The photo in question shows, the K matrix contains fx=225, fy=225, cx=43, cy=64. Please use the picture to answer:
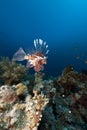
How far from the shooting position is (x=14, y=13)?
1212 centimetres

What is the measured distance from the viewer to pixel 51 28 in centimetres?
1438

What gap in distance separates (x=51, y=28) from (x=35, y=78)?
9.88 m

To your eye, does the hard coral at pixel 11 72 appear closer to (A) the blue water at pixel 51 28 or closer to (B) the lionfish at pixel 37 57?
(B) the lionfish at pixel 37 57

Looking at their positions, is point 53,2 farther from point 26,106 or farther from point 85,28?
point 26,106

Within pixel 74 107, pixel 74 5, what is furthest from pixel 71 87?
pixel 74 5

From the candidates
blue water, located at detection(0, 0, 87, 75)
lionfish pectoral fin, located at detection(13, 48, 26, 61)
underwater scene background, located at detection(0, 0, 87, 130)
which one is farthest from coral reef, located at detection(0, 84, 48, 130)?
blue water, located at detection(0, 0, 87, 75)

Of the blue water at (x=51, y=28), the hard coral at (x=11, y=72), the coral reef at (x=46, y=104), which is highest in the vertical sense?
the blue water at (x=51, y=28)

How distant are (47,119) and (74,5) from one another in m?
12.7

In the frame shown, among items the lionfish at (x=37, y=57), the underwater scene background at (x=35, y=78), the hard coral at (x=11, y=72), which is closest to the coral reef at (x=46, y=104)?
the underwater scene background at (x=35, y=78)

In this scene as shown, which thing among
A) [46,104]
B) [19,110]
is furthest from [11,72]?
[46,104]

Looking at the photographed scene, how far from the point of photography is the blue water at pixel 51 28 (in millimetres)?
11844

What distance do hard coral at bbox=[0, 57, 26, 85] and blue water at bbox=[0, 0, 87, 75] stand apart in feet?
16.7

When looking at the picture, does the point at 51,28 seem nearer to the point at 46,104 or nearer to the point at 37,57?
the point at 37,57

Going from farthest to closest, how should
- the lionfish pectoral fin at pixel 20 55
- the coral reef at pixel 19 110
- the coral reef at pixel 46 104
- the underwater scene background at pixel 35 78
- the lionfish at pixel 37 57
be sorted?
the lionfish pectoral fin at pixel 20 55
the lionfish at pixel 37 57
the underwater scene background at pixel 35 78
the coral reef at pixel 46 104
the coral reef at pixel 19 110
